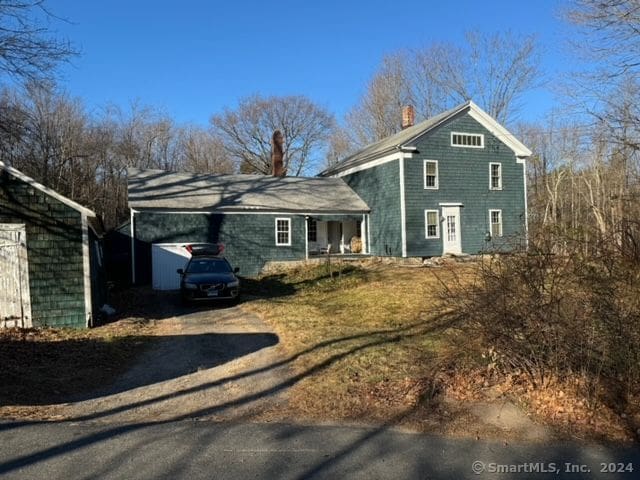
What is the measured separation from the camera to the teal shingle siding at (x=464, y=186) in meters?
25.1

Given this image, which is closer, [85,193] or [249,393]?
[249,393]

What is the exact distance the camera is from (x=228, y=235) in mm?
23438

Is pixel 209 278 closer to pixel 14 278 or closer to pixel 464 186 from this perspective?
pixel 14 278

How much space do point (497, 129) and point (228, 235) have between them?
598 inches

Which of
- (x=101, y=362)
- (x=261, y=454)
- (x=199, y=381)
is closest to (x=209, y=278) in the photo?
(x=101, y=362)

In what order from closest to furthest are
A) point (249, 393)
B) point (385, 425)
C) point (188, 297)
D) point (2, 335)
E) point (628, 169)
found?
1. point (385, 425)
2. point (249, 393)
3. point (2, 335)
4. point (628, 169)
5. point (188, 297)

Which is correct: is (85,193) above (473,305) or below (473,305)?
above

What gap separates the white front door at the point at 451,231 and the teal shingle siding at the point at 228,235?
727 centimetres

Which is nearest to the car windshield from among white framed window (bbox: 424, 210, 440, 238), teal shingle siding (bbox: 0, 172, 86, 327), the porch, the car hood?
the car hood

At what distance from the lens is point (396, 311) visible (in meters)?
13.0

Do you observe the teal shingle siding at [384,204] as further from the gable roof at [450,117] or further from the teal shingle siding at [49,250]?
the teal shingle siding at [49,250]

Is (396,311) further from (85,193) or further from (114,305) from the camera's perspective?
(85,193)

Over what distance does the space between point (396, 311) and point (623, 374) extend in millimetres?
7353

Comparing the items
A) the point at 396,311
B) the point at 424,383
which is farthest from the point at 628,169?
the point at 424,383
